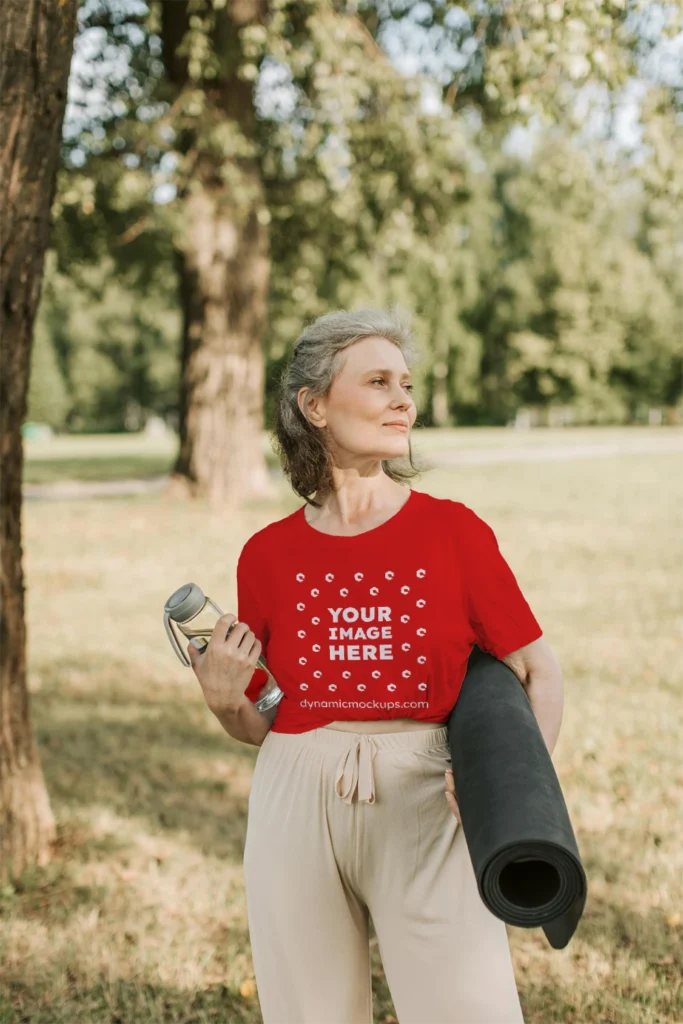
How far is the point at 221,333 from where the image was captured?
46.8 ft

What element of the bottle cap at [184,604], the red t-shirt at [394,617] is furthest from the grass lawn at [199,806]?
the bottle cap at [184,604]

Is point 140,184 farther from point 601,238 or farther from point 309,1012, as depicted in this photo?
point 601,238

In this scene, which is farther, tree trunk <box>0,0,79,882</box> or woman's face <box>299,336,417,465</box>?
tree trunk <box>0,0,79,882</box>

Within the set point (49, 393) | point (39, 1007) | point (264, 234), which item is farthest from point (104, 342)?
point (39, 1007)

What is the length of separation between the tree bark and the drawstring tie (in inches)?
463

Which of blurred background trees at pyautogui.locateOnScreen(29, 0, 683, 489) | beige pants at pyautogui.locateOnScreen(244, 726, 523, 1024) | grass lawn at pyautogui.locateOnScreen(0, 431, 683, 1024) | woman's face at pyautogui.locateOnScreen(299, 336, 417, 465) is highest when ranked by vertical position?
blurred background trees at pyautogui.locateOnScreen(29, 0, 683, 489)

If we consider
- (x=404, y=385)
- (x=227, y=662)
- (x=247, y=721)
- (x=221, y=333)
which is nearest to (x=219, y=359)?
(x=221, y=333)

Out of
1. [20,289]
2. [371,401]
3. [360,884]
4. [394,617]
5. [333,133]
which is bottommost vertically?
[360,884]

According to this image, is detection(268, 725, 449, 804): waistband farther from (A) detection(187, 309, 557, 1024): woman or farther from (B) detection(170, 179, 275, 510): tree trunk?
(B) detection(170, 179, 275, 510): tree trunk

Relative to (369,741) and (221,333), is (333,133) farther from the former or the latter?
(369,741)

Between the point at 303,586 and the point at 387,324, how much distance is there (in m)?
0.60

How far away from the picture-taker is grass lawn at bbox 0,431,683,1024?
3.41m

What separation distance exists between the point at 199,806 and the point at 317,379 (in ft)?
10.8

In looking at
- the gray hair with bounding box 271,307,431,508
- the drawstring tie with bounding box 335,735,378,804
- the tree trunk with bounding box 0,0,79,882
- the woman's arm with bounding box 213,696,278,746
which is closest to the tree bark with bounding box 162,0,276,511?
the tree trunk with bounding box 0,0,79,882
